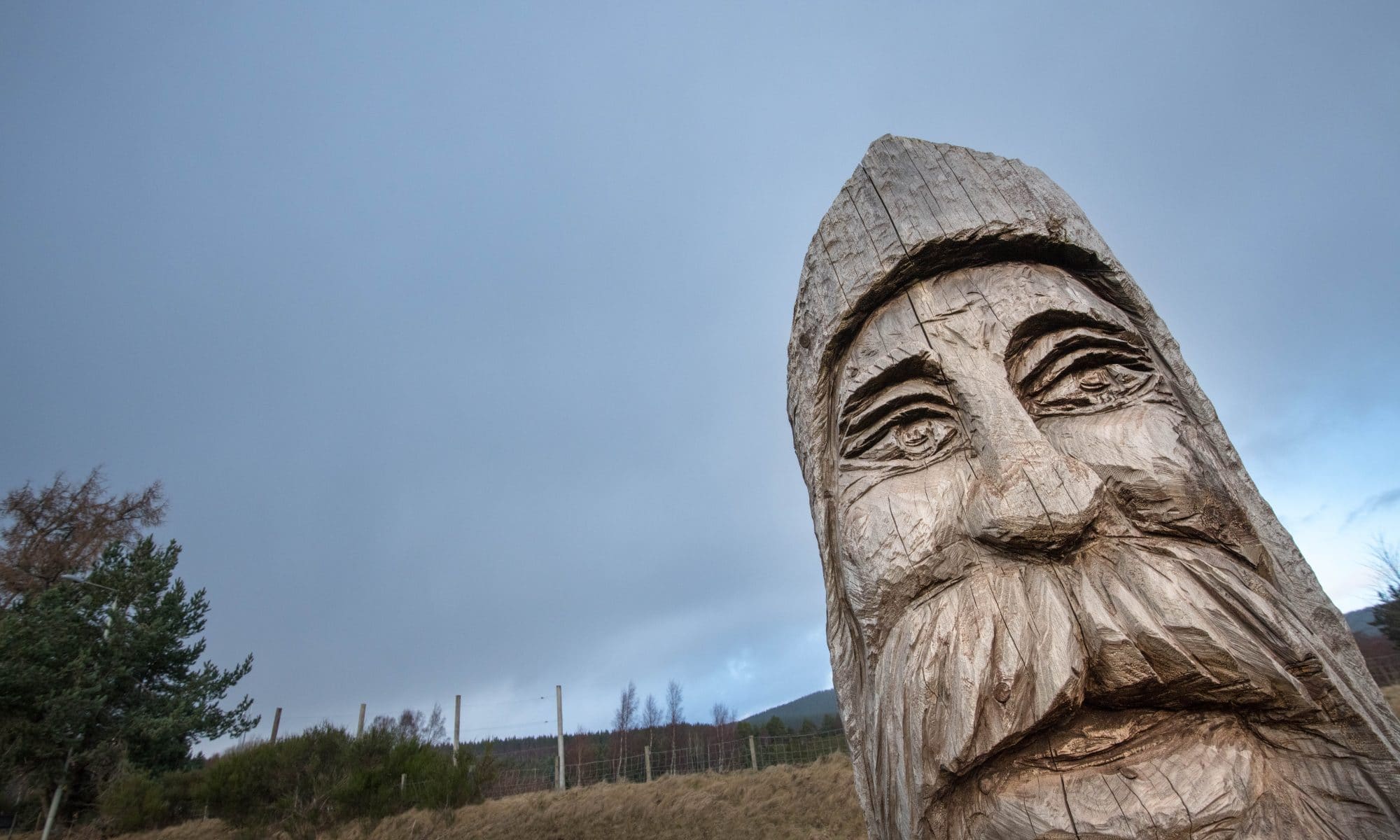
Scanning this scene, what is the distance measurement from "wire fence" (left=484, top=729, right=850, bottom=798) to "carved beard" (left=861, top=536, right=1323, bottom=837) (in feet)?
53.2

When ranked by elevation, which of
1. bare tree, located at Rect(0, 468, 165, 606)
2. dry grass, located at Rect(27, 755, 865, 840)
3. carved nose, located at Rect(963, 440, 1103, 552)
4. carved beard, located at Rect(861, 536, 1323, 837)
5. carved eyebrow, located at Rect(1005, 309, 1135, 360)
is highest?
bare tree, located at Rect(0, 468, 165, 606)

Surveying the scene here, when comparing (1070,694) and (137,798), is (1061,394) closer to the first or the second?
(1070,694)

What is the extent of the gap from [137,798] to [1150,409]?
19.2 meters

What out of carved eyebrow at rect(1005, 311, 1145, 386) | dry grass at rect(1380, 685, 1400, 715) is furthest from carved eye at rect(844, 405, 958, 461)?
dry grass at rect(1380, 685, 1400, 715)

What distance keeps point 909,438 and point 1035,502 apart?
60 centimetres

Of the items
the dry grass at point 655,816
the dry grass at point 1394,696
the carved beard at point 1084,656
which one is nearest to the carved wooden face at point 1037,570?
the carved beard at point 1084,656

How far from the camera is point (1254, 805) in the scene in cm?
128

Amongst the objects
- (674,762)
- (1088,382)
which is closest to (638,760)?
(674,762)

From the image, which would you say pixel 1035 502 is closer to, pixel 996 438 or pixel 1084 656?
pixel 996 438

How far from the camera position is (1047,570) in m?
1.58

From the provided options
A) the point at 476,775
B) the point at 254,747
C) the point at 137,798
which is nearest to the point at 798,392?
the point at 476,775

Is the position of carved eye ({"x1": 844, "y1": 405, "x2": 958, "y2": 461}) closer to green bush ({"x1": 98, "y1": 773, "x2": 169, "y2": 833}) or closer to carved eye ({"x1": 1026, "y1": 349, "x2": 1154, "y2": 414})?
carved eye ({"x1": 1026, "y1": 349, "x2": 1154, "y2": 414})

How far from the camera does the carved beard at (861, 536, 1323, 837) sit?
1.35 meters

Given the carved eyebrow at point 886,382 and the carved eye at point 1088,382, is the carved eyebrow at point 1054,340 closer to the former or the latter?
the carved eye at point 1088,382
